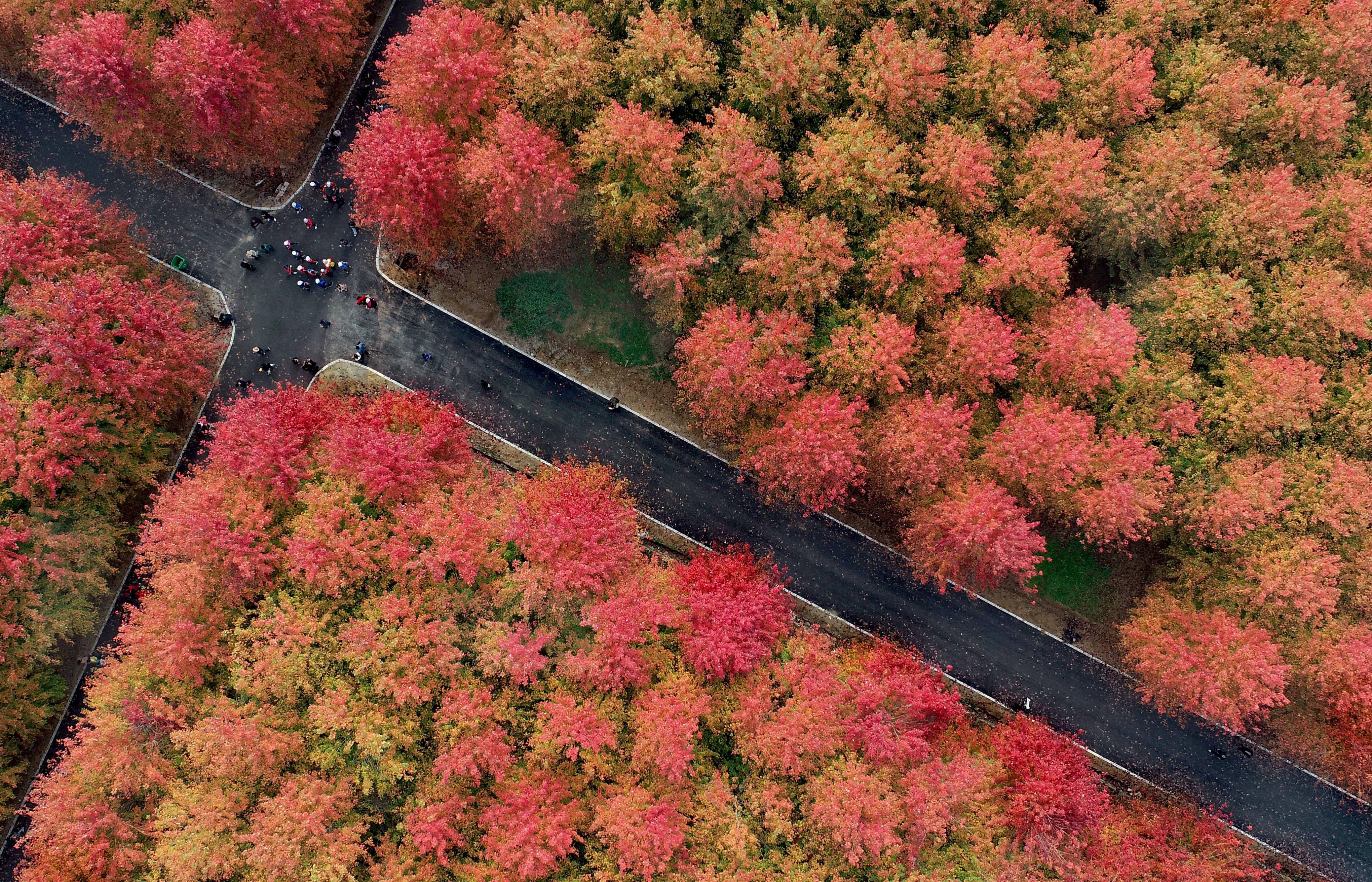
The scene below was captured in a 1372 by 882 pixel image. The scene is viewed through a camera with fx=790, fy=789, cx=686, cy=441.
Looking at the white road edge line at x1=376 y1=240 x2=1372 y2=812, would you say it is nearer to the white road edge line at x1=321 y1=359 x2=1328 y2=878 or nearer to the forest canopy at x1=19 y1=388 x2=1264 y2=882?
the white road edge line at x1=321 y1=359 x2=1328 y2=878

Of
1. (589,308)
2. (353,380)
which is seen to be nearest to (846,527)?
(589,308)

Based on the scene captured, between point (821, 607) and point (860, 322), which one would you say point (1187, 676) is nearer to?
point (821, 607)

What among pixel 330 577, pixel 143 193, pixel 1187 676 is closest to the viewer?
pixel 330 577

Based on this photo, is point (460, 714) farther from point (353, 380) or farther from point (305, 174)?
point (305, 174)

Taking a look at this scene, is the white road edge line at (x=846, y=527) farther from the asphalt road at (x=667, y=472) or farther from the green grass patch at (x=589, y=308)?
the green grass patch at (x=589, y=308)

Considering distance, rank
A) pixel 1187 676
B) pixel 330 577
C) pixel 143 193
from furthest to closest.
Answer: pixel 143 193 → pixel 1187 676 → pixel 330 577

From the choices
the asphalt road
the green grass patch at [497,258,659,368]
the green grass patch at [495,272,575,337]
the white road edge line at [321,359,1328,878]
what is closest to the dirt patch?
the white road edge line at [321,359,1328,878]

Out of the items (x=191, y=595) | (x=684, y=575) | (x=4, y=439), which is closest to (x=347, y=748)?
(x=191, y=595)

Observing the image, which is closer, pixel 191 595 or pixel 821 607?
pixel 191 595
